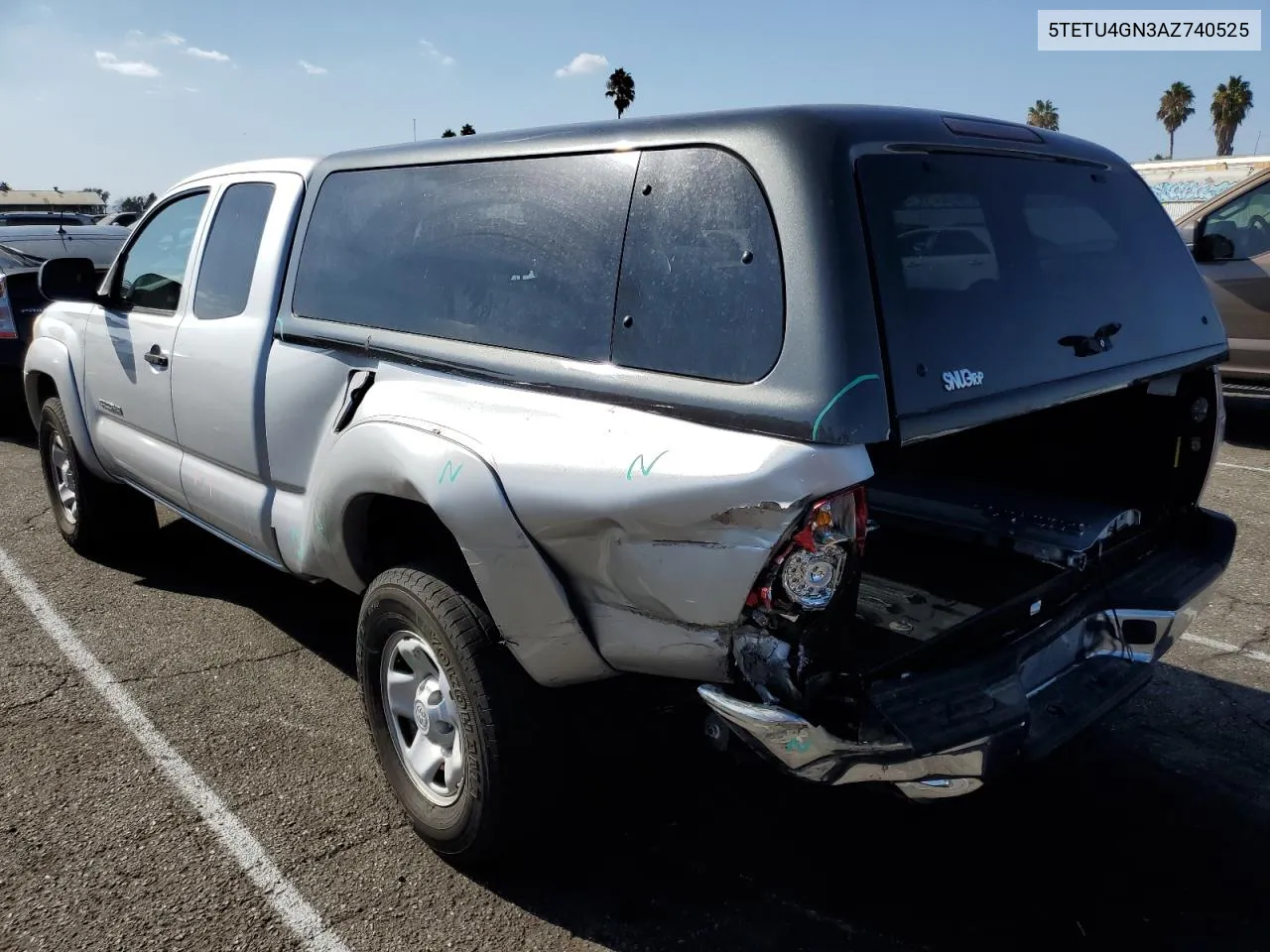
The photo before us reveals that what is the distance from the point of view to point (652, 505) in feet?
6.98

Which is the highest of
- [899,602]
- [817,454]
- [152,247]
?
[152,247]

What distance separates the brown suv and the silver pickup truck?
5346 mm

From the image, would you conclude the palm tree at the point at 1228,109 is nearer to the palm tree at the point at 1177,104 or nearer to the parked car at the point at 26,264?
the palm tree at the point at 1177,104

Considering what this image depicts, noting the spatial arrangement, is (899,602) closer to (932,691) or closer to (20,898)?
(932,691)

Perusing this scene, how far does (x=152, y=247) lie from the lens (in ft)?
14.7

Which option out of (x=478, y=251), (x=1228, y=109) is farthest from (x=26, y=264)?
(x=1228, y=109)

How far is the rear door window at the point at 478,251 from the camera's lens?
248 centimetres

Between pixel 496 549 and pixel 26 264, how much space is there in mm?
7795

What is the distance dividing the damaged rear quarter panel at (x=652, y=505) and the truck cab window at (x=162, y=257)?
2241 mm

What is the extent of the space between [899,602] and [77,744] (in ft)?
9.08

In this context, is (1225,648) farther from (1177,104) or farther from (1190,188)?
(1177,104)

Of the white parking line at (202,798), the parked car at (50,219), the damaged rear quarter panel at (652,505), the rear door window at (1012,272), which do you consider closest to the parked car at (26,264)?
the parked car at (50,219)

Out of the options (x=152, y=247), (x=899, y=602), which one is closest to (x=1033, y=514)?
(x=899, y=602)

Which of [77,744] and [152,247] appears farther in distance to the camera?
[152,247]
